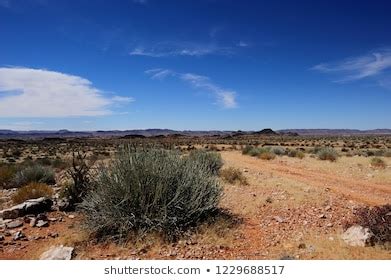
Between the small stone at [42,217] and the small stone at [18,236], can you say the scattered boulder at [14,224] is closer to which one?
the small stone at [42,217]

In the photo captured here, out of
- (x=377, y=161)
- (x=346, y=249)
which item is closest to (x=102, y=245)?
(x=346, y=249)

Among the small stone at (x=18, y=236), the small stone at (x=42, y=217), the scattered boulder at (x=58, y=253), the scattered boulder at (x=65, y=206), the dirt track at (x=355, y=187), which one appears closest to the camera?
the scattered boulder at (x=58, y=253)

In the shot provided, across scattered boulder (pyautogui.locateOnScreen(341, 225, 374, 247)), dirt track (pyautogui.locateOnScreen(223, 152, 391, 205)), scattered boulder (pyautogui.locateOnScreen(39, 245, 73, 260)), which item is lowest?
scattered boulder (pyautogui.locateOnScreen(39, 245, 73, 260))

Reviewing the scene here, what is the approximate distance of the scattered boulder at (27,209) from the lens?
8.23 m

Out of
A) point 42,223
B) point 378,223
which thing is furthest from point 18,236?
point 378,223

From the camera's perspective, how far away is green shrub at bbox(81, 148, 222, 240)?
6.68m

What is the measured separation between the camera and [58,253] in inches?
234

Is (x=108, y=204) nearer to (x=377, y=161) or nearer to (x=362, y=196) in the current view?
(x=362, y=196)

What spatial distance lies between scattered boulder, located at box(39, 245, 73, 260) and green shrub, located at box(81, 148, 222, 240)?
0.73m

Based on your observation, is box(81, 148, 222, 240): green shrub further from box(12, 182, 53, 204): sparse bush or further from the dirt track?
the dirt track

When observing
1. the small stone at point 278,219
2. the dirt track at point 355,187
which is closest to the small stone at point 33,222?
the small stone at point 278,219

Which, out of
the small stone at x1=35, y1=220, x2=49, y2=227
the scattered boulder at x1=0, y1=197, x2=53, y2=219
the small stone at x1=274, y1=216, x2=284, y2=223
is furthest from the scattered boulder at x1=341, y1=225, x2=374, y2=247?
the scattered boulder at x1=0, y1=197, x2=53, y2=219

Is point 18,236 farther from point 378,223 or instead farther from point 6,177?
point 6,177

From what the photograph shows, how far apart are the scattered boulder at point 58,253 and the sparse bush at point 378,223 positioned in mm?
4640
